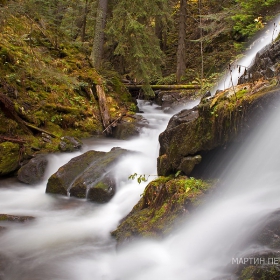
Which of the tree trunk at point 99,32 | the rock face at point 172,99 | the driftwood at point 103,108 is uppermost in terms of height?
the tree trunk at point 99,32

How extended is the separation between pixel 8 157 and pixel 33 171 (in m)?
0.76

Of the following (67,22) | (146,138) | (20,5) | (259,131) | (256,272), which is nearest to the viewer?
(256,272)

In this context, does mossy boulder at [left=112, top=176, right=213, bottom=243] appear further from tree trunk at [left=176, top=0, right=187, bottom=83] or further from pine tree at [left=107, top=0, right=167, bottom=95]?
tree trunk at [left=176, top=0, right=187, bottom=83]

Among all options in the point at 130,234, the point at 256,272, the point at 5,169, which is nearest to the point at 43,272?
the point at 130,234

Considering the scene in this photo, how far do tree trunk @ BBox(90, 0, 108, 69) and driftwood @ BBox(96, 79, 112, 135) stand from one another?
1990mm

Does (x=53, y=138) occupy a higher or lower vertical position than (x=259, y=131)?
higher

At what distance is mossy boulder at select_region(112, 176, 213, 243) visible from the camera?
4.00m

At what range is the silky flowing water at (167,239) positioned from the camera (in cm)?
335

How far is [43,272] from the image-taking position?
382 cm

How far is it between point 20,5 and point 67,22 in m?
7.17

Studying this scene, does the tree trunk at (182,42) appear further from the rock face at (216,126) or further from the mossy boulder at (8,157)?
the rock face at (216,126)

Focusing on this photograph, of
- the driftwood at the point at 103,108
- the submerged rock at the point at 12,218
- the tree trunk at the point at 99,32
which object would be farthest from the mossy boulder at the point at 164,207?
the tree trunk at the point at 99,32

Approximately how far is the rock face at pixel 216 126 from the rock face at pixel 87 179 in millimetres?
1433

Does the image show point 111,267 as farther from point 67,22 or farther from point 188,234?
point 67,22
